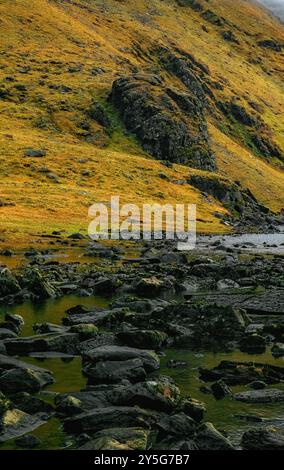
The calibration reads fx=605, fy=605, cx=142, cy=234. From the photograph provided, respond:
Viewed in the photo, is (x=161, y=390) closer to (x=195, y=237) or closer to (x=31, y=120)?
(x=195, y=237)

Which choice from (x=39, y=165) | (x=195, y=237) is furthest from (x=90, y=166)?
(x=195, y=237)

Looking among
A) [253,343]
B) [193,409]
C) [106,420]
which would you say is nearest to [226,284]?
[253,343]

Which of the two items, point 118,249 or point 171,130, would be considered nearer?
point 118,249

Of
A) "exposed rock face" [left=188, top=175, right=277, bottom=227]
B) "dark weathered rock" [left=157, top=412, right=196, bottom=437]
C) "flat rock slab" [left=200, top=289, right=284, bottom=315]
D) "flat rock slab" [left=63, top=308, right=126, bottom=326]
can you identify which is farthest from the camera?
"exposed rock face" [left=188, top=175, right=277, bottom=227]

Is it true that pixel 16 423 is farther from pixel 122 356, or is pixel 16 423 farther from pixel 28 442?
pixel 122 356

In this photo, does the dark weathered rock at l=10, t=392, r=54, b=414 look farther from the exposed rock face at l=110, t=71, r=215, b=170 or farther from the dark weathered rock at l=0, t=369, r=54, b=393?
the exposed rock face at l=110, t=71, r=215, b=170

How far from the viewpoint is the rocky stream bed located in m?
16.4

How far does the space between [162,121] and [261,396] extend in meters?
149

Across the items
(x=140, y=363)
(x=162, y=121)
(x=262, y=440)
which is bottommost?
(x=162, y=121)

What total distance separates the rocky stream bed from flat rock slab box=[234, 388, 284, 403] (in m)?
0.03

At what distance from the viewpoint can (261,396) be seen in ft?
64.1

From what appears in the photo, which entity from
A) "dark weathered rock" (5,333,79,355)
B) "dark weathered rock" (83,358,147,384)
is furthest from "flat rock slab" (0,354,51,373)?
"dark weathered rock" (5,333,79,355)
